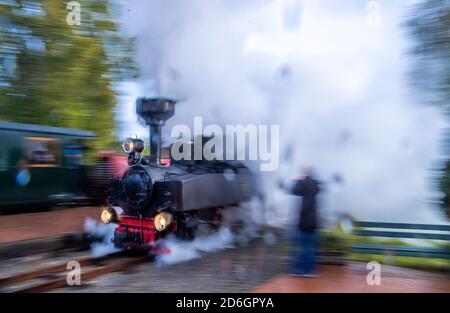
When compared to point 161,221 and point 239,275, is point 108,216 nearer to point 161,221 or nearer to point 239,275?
point 161,221

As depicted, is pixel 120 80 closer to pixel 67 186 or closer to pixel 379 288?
pixel 67 186

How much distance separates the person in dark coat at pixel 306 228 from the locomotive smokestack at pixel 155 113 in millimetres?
2280

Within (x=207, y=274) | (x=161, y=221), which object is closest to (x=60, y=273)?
(x=161, y=221)

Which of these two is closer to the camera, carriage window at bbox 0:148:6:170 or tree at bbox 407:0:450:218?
tree at bbox 407:0:450:218

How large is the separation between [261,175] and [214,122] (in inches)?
52.8

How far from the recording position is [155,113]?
643 centimetres

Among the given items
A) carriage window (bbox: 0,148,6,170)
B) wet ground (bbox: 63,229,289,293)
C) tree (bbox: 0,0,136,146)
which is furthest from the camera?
carriage window (bbox: 0,148,6,170)

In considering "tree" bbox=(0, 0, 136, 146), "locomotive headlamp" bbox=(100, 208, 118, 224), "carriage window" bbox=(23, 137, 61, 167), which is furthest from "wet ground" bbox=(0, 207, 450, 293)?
"tree" bbox=(0, 0, 136, 146)

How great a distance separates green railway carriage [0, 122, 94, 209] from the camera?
28.2 feet

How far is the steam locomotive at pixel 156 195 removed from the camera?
20.1 ft

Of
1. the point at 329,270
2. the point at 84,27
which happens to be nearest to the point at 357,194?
the point at 329,270

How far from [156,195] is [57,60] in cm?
370

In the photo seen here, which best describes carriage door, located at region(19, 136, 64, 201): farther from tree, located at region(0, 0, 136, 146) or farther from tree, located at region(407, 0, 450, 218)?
tree, located at region(407, 0, 450, 218)

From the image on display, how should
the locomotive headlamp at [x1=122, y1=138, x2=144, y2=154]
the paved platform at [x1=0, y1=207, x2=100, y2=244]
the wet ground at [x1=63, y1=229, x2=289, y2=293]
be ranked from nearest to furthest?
1. the wet ground at [x1=63, y1=229, x2=289, y2=293]
2. the locomotive headlamp at [x1=122, y1=138, x2=144, y2=154]
3. the paved platform at [x1=0, y1=207, x2=100, y2=244]
